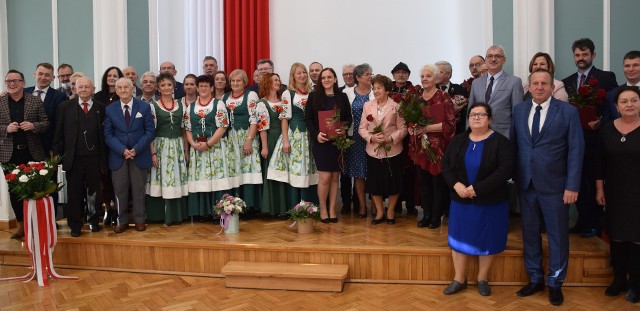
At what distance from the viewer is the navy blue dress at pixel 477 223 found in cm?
392

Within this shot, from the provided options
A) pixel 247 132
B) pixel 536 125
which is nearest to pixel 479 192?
pixel 536 125

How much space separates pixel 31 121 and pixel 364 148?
3.04 meters

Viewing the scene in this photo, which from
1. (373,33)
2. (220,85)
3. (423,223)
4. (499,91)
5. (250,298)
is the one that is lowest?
(250,298)

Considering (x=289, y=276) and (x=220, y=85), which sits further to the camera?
(x=220, y=85)

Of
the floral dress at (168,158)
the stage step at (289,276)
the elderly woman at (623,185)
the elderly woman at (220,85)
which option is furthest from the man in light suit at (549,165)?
the floral dress at (168,158)

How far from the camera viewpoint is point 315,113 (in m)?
5.10

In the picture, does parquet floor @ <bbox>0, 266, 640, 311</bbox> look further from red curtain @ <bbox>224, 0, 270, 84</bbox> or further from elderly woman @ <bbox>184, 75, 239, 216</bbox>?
red curtain @ <bbox>224, 0, 270, 84</bbox>

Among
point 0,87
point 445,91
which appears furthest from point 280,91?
point 0,87

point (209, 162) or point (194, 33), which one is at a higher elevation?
point (194, 33)

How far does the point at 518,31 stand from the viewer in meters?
5.50

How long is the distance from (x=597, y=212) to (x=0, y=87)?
6031mm

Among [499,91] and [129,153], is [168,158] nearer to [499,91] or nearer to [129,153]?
[129,153]

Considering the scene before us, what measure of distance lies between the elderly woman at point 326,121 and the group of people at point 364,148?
13 mm

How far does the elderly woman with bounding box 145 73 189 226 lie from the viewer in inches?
205
